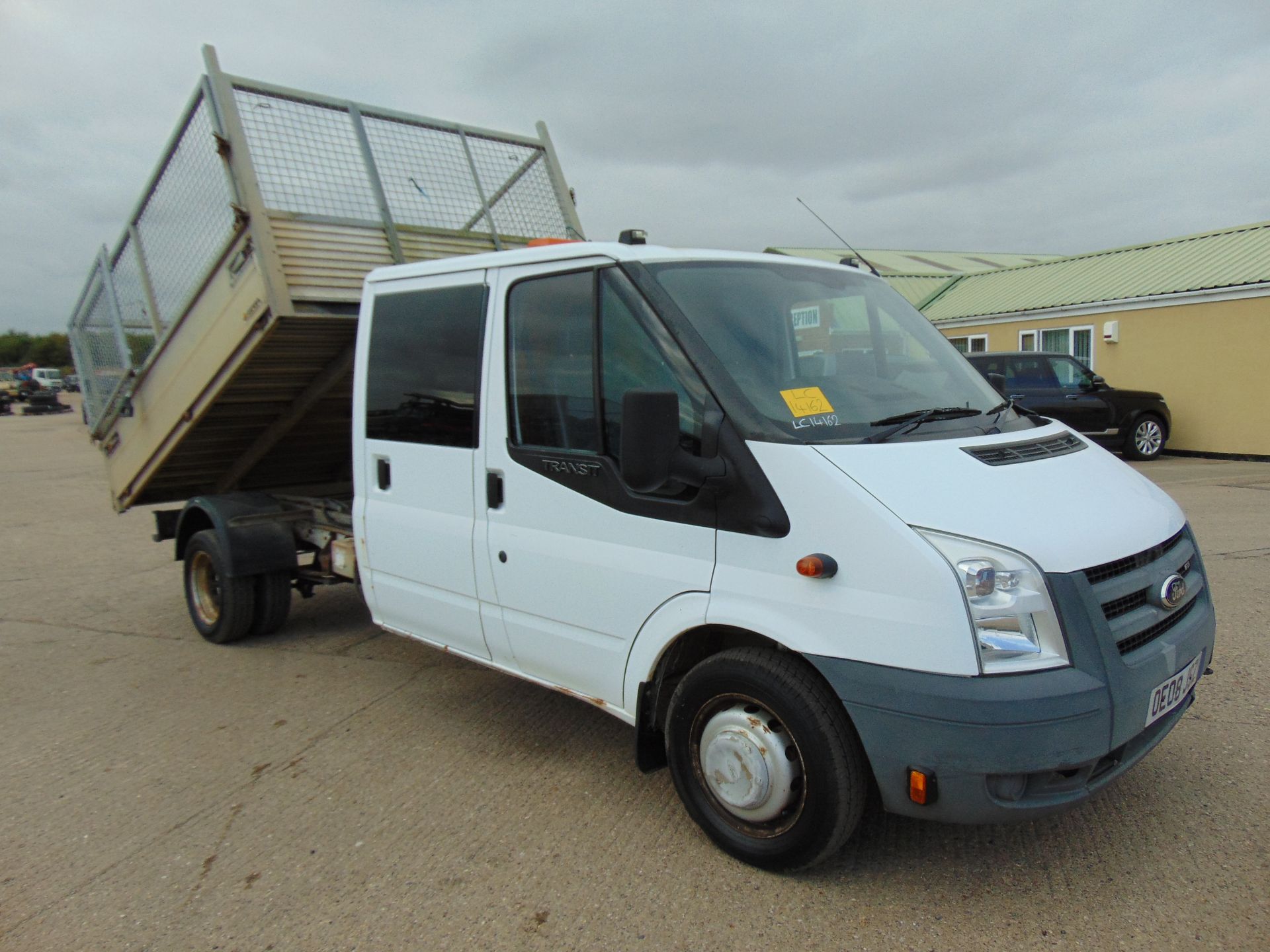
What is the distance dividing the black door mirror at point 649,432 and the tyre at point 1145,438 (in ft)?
49.8

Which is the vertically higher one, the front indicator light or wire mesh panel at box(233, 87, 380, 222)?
wire mesh panel at box(233, 87, 380, 222)

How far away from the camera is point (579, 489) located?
3.55 m

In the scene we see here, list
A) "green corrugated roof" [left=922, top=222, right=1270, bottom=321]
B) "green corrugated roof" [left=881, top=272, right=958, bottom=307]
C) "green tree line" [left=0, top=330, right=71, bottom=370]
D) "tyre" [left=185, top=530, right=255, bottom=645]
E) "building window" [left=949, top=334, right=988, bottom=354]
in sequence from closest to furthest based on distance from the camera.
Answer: "tyre" [left=185, top=530, right=255, bottom=645]
"green corrugated roof" [left=922, top=222, right=1270, bottom=321]
"building window" [left=949, top=334, right=988, bottom=354]
"green corrugated roof" [left=881, top=272, right=958, bottom=307]
"green tree line" [left=0, top=330, right=71, bottom=370]

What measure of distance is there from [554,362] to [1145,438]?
601 inches

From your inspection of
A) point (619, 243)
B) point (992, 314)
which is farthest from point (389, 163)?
point (992, 314)

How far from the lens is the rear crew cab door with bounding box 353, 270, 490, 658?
4.08 meters

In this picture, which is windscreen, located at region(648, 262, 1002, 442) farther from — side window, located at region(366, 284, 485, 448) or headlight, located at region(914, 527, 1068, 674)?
side window, located at region(366, 284, 485, 448)

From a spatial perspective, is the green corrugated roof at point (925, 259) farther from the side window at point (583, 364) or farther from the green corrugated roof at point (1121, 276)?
the side window at point (583, 364)

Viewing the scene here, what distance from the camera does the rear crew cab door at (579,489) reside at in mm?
3264

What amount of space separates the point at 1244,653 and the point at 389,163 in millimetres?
5696

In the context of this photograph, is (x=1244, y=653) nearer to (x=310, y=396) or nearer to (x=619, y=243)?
(x=619, y=243)

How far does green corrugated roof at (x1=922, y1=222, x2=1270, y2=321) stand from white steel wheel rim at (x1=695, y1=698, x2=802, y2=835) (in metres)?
16.0

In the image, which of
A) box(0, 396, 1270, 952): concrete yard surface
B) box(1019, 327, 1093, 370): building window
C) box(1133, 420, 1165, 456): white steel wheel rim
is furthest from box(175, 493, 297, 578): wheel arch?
box(1019, 327, 1093, 370): building window

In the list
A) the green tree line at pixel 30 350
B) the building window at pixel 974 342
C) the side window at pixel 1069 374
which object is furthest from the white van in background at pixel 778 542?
the green tree line at pixel 30 350
